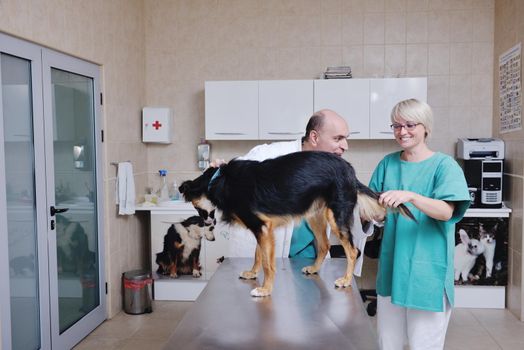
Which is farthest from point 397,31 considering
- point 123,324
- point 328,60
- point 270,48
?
point 123,324

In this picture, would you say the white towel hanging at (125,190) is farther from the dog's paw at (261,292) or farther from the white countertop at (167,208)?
the dog's paw at (261,292)

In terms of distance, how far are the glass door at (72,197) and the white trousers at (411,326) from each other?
7.44 feet

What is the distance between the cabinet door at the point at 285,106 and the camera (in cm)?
457

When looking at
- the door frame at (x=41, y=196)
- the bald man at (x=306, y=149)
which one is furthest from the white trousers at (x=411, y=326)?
the door frame at (x=41, y=196)

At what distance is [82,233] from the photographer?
383cm

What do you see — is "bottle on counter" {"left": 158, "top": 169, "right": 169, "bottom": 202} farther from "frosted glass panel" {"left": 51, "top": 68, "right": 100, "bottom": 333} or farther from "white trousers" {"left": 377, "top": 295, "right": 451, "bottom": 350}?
"white trousers" {"left": 377, "top": 295, "right": 451, "bottom": 350}

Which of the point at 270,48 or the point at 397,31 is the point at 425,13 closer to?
the point at 397,31

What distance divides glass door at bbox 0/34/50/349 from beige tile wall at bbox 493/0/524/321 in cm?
372

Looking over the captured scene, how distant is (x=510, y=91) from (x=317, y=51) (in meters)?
1.83

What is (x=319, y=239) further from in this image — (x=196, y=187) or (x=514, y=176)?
(x=514, y=176)

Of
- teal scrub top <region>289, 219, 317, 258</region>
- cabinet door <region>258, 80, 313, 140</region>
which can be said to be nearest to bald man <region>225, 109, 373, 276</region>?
teal scrub top <region>289, 219, 317, 258</region>

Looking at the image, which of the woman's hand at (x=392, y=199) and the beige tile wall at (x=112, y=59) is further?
the beige tile wall at (x=112, y=59)

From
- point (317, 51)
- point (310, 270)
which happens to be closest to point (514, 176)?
point (317, 51)

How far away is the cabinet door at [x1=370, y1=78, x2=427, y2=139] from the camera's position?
14.6 feet
